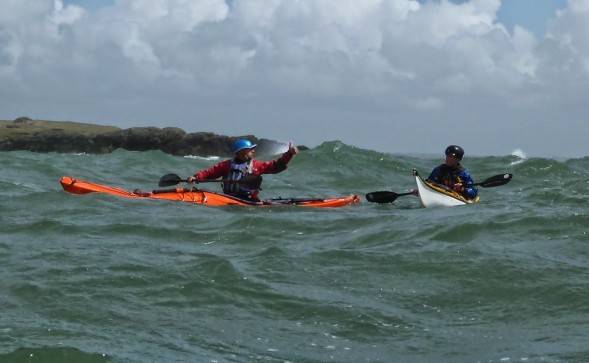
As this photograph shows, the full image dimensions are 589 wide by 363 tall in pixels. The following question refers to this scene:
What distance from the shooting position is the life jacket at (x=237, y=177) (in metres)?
14.9

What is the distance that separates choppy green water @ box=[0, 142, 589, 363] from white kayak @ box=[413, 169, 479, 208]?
2.18ft

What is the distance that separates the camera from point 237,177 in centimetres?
1506

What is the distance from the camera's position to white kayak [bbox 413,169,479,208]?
48.8 feet

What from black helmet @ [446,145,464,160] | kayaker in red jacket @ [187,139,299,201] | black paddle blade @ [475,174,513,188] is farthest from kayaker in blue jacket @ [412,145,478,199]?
kayaker in red jacket @ [187,139,299,201]

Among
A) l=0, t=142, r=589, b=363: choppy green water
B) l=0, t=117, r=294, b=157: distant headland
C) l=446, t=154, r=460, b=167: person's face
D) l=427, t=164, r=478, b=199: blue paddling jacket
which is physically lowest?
l=0, t=142, r=589, b=363: choppy green water

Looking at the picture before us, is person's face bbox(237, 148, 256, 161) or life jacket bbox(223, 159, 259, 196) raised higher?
person's face bbox(237, 148, 256, 161)

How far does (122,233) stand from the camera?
11031 mm

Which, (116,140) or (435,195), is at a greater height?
(116,140)

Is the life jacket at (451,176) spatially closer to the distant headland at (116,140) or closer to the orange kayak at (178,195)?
the orange kayak at (178,195)

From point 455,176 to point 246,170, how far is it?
3342 mm

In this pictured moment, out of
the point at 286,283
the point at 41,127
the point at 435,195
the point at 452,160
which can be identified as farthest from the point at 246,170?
the point at 41,127

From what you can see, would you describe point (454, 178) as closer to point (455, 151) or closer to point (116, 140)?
point (455, 151)

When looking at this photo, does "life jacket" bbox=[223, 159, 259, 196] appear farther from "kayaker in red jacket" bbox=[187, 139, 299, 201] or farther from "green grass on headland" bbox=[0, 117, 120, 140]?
"green grass on headland" bbox=[0, 117, 120, 140]

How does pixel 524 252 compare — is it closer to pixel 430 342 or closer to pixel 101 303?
pixel 430 342
